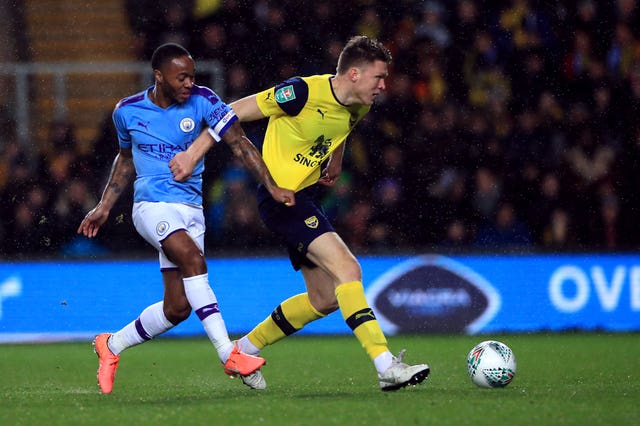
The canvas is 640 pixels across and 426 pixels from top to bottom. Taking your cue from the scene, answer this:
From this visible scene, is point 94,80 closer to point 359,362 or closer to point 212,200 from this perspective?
point 212,200

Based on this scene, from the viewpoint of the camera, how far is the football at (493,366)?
6.16 metres

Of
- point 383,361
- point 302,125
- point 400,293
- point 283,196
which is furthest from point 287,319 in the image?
point 400,293

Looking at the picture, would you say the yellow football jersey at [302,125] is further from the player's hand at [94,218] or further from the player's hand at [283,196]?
the player's hand at [94,218]

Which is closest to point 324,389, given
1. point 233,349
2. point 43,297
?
A: point 233,349

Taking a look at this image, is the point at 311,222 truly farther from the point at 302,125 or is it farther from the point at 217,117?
the point at 217,117

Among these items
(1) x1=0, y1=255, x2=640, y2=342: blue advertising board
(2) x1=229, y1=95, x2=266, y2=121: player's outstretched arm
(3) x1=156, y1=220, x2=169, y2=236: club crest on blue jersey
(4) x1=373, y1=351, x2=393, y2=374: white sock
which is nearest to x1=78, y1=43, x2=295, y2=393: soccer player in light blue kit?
(3) x1=156, y1=220, x2=169, y2=236: club crest on blue jersey

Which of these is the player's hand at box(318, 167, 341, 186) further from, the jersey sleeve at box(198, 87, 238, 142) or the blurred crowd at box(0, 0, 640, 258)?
the blurred crowd at box(0, 0, 640, 258)

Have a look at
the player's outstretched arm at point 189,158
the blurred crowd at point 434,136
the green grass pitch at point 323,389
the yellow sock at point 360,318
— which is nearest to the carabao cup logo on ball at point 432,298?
the blurred crowd at point 434,136

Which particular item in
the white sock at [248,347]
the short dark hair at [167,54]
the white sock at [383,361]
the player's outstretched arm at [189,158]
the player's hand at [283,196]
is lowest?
the white sock at [248,347]

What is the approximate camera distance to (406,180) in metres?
11.9

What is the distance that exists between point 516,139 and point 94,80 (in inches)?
181

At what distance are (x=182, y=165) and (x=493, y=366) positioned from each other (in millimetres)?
1972

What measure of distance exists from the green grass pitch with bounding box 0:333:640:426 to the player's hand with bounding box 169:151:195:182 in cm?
118

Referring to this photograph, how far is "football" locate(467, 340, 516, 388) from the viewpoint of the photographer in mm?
6160
